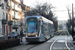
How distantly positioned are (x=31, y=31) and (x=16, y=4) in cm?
3792

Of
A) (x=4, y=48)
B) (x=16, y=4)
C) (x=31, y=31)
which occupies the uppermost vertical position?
(x=16, y=4)

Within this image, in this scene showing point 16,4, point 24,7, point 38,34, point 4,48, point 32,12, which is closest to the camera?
point 4,48

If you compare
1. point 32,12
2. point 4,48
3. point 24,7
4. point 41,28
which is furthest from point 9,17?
point 4,48

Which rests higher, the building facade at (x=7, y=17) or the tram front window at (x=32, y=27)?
the building facade at (x=7, y=17)

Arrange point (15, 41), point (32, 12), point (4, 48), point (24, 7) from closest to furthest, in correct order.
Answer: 1. point (4, 48)
2. point (15, 41)
3. point (32, 12)
4. point (24, 7)

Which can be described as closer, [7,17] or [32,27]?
[32,27]

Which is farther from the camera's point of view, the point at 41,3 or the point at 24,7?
the point at 24,7

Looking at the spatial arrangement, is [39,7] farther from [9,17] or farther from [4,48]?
[4,48]

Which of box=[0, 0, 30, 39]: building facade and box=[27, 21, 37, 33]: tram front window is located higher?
box=[0, 0, 30, 39]: building facade

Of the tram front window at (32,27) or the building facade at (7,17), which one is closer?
the tram front window at (32,27)

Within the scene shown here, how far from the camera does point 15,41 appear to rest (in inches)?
768

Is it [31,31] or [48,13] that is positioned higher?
[48,13]

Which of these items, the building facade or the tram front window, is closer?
the tram front window

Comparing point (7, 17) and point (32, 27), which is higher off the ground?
point (7, 17)
